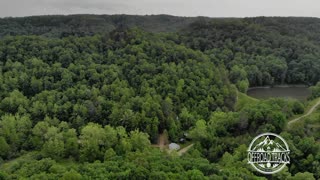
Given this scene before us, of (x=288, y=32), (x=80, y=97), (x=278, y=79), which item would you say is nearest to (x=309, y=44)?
(x=288, y=32)

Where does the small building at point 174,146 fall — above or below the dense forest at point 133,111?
below

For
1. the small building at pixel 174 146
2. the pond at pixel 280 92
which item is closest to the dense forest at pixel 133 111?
the small building at pixel 174 146

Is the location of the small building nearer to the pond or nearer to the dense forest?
the dense forest

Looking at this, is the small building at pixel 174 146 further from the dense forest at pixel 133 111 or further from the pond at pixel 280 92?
the pond at pixel 280 92

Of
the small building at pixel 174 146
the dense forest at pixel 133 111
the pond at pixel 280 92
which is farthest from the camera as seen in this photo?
the pond at pixel 280 92

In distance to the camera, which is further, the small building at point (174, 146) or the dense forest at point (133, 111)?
the small building at point (174, 146)

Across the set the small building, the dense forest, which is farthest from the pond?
the small building
